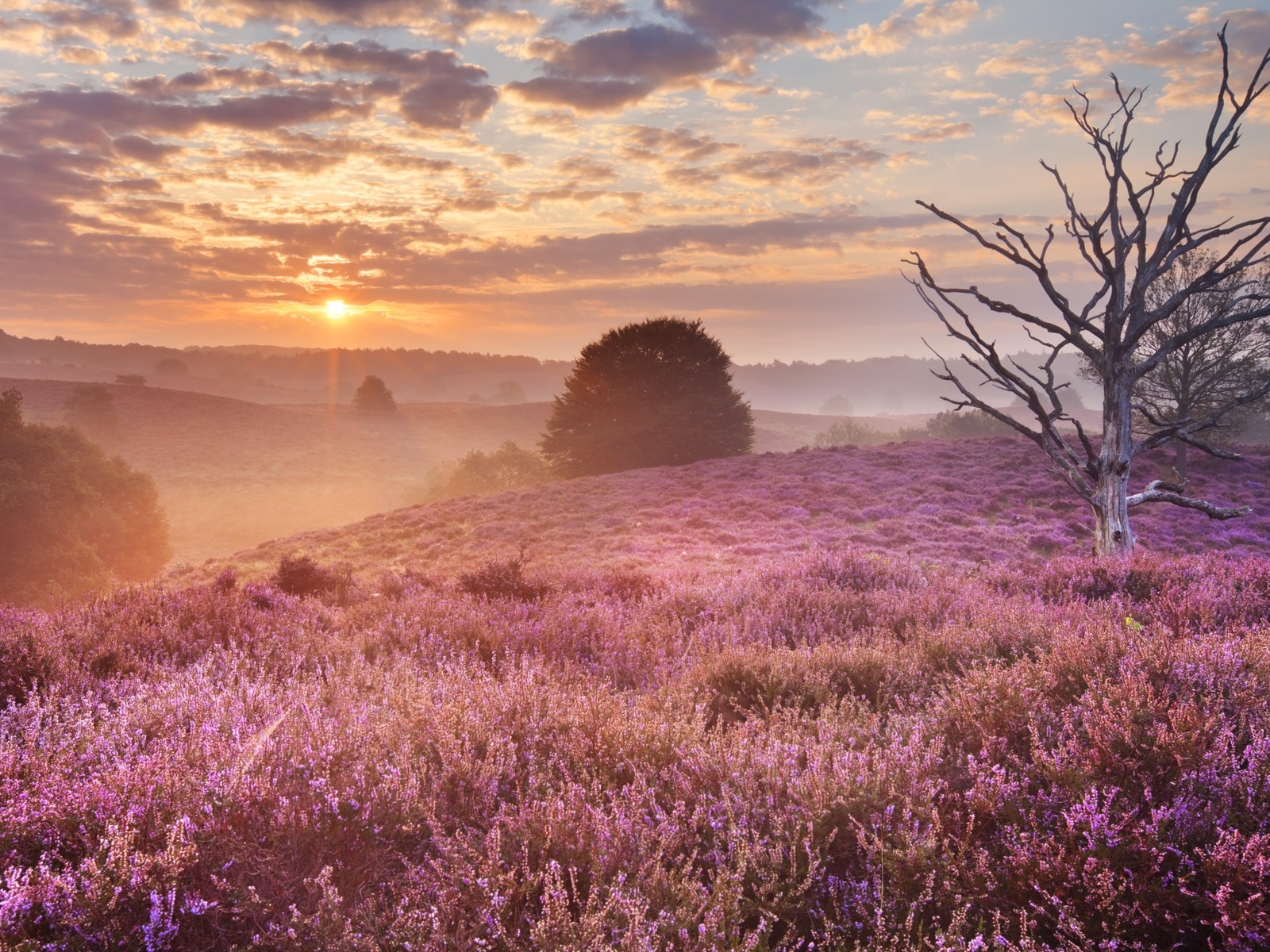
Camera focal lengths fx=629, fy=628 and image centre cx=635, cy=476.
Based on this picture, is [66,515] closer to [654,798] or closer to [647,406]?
[647,406]

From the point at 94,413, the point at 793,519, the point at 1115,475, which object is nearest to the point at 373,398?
the point at 94,413

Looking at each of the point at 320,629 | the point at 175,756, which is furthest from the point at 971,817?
the point at 320,629

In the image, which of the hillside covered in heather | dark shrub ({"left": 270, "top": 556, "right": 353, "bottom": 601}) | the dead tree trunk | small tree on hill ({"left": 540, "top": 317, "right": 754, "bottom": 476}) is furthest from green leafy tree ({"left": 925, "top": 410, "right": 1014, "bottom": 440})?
dark shrub ({"left": 270, "top": 556, "right": 353, "bottom": 601})

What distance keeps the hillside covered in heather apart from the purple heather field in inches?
201

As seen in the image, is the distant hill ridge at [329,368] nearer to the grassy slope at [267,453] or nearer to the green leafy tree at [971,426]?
the grassy slope at [267,453]

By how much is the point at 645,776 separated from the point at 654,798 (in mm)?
330

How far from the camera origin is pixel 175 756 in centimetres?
265

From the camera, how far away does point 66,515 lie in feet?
93.4

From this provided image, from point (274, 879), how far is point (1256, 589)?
7.45m

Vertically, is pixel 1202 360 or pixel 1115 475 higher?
pixel 1202 360

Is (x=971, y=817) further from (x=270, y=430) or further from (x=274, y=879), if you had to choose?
(x=270, y=430)

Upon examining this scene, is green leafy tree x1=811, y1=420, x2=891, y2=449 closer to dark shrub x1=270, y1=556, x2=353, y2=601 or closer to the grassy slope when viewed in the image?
the grassy slope

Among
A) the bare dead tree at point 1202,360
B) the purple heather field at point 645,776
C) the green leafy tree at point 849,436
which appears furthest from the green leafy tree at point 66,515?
the green leafy tree at point 849,436

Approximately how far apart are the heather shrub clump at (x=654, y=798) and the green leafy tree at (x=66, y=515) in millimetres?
27855
